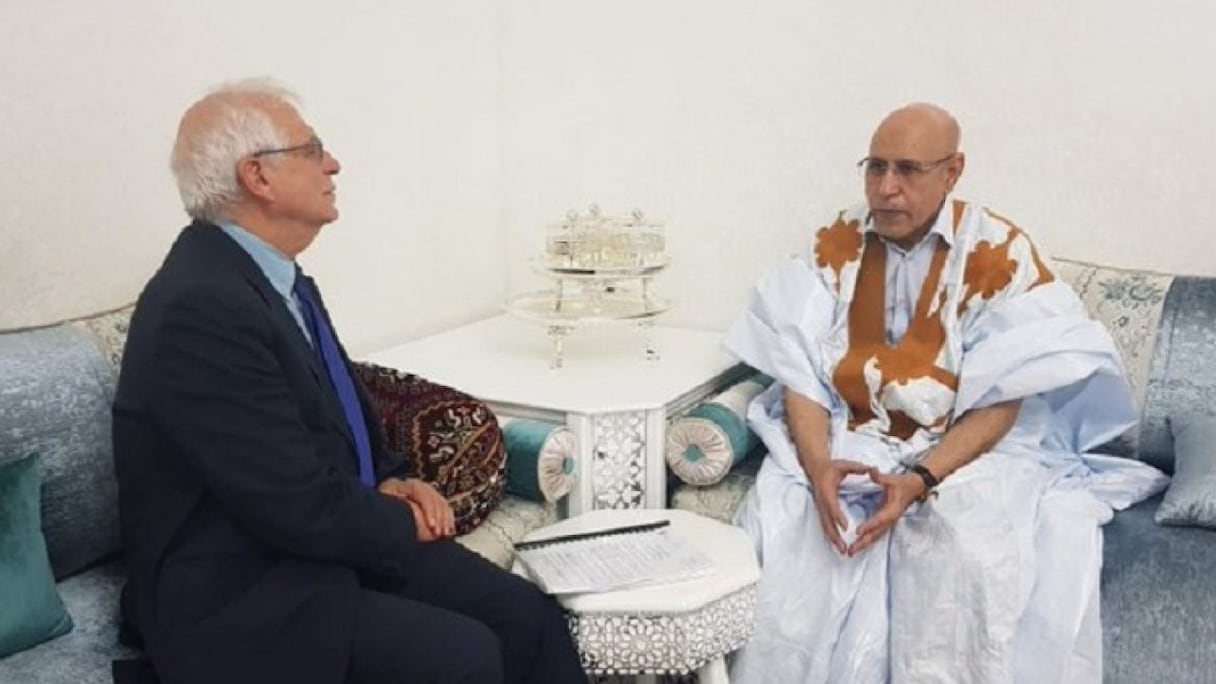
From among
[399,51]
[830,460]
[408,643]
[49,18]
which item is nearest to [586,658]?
[408,643]

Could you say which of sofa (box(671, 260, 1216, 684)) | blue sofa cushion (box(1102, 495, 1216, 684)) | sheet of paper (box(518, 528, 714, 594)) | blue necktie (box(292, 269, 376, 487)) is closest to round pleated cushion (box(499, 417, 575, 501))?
A: sheet of paper (box(518, 528, 714, 594))

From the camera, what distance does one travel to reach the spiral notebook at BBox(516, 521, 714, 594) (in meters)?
2.08

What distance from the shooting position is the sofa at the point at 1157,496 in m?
2.08

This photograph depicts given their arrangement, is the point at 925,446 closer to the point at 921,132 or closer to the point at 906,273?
the point at 906,273

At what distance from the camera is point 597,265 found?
2.85m

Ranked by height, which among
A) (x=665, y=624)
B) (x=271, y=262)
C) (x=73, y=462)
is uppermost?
(x=271, y=262)

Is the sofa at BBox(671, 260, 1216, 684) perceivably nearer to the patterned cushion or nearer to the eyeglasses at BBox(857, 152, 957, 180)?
the patterned cushion

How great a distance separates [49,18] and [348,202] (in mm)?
895

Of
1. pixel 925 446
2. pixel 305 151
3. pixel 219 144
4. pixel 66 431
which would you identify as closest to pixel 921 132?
pixel 925 446

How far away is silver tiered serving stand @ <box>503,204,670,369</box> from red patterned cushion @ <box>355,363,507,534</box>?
1.81 feet

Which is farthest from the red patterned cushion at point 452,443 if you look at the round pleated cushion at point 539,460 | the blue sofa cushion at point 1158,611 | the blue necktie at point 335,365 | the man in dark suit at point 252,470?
the blue sofa cushion at point 1158,611

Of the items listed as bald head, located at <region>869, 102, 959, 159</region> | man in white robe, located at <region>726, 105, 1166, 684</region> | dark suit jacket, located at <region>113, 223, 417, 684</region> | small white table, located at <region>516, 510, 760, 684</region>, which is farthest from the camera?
bald head, located at <region>869, 102, 959, 159</region>

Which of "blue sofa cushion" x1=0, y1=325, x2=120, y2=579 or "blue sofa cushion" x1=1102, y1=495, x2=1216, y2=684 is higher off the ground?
"blue sofa cushion" x1=0, y1=325, x2=120, y2=579

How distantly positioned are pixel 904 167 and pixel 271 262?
126cm
